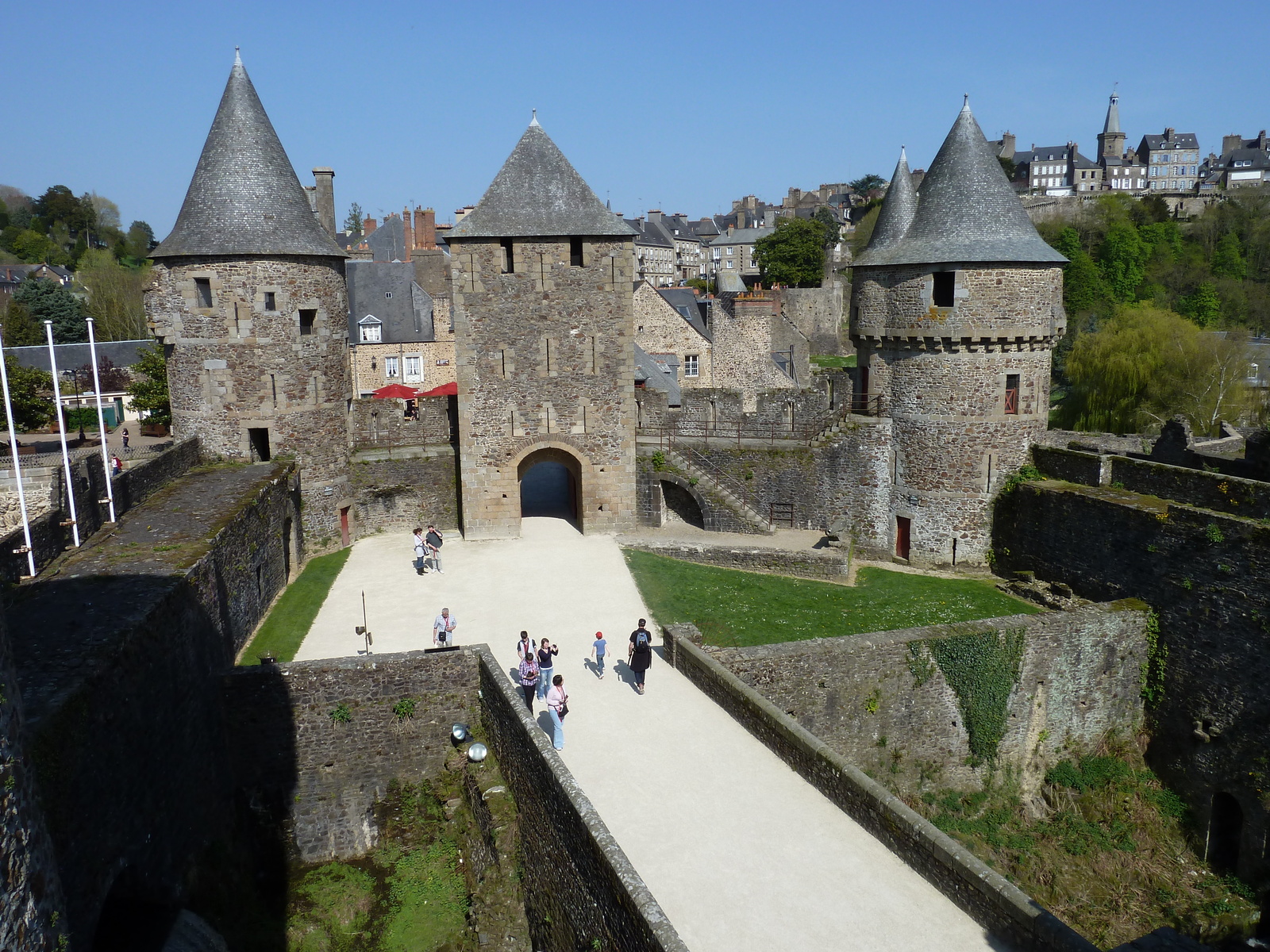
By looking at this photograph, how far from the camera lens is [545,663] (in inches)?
504

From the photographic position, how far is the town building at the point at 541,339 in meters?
20.1

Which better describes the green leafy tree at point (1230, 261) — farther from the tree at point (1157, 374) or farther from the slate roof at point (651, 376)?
the slate roof at point (651, 376)

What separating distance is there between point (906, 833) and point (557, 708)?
459 cm

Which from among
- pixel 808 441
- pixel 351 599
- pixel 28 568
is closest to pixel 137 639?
pixel 28 568

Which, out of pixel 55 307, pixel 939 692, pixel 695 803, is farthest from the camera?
pixel 55 307

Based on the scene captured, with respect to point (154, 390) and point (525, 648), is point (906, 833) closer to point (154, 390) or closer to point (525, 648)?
point (525, 648)

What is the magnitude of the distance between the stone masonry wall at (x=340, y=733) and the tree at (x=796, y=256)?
215 ft

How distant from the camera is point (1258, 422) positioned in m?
32.1

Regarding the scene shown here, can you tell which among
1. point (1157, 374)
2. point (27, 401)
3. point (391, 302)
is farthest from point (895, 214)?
point (27, 401)

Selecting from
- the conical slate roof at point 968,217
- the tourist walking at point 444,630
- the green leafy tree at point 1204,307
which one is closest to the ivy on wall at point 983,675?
the tourist walking at point 444,630

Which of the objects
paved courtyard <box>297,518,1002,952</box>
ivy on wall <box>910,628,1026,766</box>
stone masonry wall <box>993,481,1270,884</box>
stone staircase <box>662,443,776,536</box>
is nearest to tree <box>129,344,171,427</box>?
paved courtyard <box>297,518,1002,952</box>

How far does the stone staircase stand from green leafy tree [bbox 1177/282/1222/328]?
131ft

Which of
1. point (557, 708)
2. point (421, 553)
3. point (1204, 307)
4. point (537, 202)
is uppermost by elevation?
point (537, 202)

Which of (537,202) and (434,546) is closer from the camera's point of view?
(434,546)
